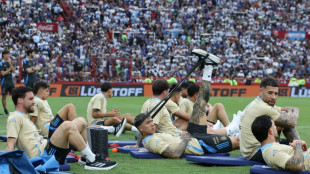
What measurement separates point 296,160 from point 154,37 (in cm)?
3588

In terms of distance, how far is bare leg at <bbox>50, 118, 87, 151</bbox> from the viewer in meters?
7.52

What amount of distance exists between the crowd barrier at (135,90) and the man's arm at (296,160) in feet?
79.1

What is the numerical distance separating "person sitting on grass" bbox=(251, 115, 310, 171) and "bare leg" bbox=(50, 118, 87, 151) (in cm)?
241

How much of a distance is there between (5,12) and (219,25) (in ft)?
A: 57.8

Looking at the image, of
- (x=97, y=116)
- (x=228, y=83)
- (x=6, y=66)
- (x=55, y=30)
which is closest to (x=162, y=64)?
(x=228, y=83)

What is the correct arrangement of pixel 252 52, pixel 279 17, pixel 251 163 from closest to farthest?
pixel 251 163, pixel 252 52, pixel 279 17

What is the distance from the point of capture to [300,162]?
6734mm

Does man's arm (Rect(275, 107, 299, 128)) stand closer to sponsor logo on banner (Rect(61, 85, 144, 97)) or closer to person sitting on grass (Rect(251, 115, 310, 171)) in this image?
person sitting on grass (Rect(251, 115, 310, 171))

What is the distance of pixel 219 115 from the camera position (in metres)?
12.4

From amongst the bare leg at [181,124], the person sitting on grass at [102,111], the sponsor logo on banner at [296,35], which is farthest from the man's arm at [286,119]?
the sponsor logo on banner at [296,35]

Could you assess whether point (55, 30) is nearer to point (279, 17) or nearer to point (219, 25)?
point (219, 25)

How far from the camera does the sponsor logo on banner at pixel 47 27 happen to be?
38.2m

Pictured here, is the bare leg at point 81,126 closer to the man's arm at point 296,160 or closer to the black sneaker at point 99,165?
the black sneaker at point 99,165

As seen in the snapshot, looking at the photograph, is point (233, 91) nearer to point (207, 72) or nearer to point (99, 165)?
point (207, 72)
